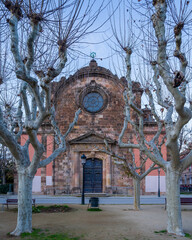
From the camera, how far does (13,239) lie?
25.1 ft

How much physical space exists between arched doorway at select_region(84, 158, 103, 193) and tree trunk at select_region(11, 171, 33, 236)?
1775 centimetres

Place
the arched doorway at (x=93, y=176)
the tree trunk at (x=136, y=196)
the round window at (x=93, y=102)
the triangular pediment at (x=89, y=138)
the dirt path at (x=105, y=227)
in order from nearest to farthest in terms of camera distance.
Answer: the dirt path at (x=105, y=227) → the tree trunk at (x=136, y=196) → the arched doorway at (x=93, y=176) → the triangular pediment at (x=89, y=138) → the round window at (x=93, y=102)

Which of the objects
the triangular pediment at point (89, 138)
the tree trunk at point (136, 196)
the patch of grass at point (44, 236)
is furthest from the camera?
the triangular pediment at point (89, 138)

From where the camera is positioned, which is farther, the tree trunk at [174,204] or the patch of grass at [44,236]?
the tree trunk at [174,204]

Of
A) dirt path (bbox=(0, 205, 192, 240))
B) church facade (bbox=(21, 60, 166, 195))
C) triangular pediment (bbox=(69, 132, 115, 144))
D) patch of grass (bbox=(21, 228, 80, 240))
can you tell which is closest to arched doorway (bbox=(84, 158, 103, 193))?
church facade (bbox=(21, 60, 166, 195))

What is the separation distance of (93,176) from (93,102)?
22.4ft

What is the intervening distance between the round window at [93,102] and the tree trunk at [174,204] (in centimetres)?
1929

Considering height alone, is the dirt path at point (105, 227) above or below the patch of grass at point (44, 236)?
below

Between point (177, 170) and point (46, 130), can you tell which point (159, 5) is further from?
point (46, 130)

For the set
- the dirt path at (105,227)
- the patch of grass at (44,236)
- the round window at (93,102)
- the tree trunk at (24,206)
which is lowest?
the dirt path at (105,227)

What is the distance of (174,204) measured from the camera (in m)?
8.31

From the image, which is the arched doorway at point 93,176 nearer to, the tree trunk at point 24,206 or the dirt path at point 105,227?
the dirt path at point 105,227

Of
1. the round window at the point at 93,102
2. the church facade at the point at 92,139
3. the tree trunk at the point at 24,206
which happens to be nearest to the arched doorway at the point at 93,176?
the church facade at the point at 92,139

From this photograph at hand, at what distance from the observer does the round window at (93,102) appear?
2766 cm
